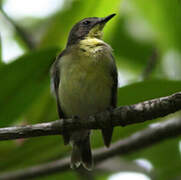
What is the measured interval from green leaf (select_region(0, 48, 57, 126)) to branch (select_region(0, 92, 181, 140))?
94 centimetres

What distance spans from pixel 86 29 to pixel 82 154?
1.69m

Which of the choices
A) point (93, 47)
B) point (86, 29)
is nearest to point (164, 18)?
point (93, 47)

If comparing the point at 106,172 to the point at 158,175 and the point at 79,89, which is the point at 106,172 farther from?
the point at 79,89

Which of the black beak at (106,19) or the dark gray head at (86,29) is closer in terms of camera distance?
the black beak at (106,19)

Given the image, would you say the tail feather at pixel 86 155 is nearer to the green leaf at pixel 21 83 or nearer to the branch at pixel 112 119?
the green leaf at pixel 21 83

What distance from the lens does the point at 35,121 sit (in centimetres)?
456

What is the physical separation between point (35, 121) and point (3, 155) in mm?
527

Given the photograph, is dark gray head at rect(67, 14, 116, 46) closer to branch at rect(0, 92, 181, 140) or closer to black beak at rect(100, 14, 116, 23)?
black beak at rect(100, 14, 116, 23)

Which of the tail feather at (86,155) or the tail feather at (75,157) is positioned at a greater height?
the tail feather at (75,157)

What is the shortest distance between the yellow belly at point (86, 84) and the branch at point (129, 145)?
1.66 feet

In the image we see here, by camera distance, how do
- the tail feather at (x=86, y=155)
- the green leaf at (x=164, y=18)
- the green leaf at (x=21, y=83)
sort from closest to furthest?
the green leaf at (x=21, y=83) → the green leaf at (x=164, y=18) → the tail feather at (x=86, y=155)

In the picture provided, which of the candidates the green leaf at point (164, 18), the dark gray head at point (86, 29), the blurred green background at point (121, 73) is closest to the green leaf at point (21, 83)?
the blurred green background at point (121, 73)

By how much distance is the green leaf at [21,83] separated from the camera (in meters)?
4.05

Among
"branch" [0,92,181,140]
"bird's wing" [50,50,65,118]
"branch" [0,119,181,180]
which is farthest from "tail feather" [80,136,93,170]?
"branch" [0,92,181,140]
